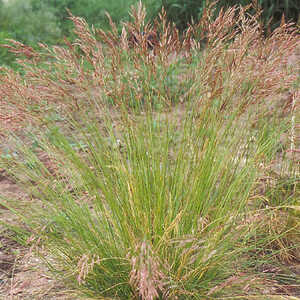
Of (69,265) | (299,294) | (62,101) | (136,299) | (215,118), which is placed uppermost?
(62,101)

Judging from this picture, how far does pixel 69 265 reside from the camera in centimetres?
198

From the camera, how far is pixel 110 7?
8.13 meters

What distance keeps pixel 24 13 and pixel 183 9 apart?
309 cm

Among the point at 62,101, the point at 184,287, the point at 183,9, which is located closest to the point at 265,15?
the point at 183,9

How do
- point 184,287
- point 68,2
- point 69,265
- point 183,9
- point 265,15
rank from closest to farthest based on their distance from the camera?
1. point 184,287
2. point 69,265
3. point 265,15
4. point 183,9
5. point 68,2

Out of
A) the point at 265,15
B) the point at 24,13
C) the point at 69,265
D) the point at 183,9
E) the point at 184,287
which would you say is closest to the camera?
the point at 184,287

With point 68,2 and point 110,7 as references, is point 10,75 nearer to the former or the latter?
point 110,7

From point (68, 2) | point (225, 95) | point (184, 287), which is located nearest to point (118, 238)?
point (184, 287)

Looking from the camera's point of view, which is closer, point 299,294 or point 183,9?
point 299,294

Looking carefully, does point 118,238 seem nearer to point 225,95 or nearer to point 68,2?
point 225,95

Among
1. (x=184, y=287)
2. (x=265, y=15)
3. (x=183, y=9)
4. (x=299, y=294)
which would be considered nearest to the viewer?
(x=184, y=287)

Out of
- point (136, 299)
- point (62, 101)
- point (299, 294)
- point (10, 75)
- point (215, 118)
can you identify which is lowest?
point (299, 294)

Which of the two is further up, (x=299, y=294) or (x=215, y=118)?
(x=215, y=118)

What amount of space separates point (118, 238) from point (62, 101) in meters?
0.77
